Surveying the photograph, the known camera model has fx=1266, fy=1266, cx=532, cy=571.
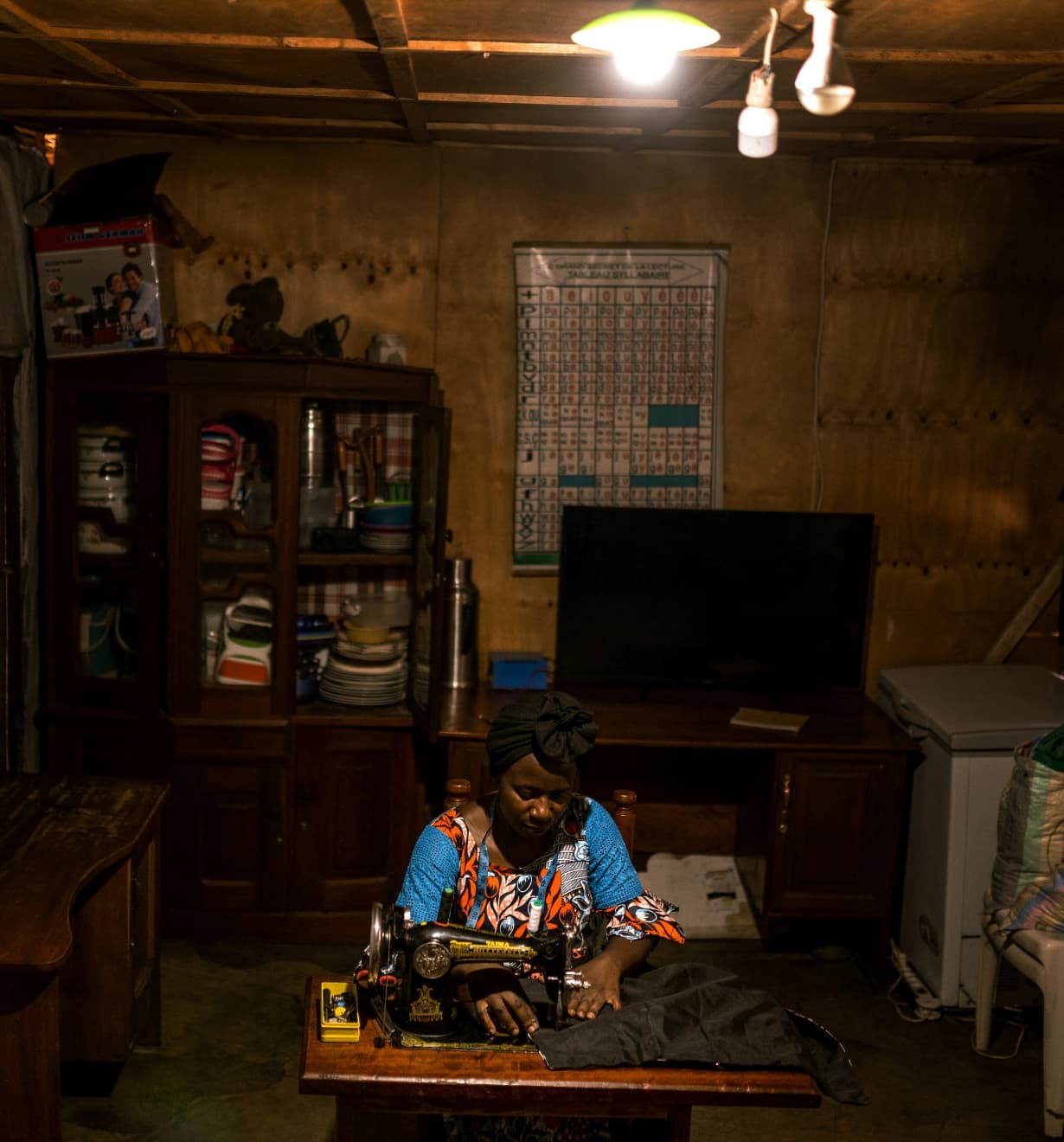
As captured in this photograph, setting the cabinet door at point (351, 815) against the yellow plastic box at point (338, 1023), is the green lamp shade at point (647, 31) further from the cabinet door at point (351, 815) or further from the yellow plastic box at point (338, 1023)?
the cabinet door at point (351, 815)

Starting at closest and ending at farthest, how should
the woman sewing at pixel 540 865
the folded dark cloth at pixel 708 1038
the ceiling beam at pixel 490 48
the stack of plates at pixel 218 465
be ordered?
the folded dark cloth at pixel 708 1038, the woman sewing at pixel 540 865, the ceiling beam at pixel 490 48, the stack of plates at pixel 218 465

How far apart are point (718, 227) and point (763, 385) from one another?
0.56m

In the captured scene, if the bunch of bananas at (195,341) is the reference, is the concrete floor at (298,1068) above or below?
below

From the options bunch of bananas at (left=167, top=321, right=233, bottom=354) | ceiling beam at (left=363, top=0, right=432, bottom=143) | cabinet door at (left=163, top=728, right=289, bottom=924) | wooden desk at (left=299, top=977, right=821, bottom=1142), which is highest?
ceiling beam at (left=363, top=0, right=432, bottom=143)

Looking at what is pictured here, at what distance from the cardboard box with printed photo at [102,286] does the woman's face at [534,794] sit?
2226 mm

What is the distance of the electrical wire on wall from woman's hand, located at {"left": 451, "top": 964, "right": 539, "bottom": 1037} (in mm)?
2630

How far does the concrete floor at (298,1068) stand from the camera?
319cm

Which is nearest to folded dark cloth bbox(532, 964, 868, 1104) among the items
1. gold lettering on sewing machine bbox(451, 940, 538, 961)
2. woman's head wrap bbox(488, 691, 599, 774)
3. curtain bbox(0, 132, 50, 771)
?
gold lettering on sewing machine bbox(451, 940, 538, 961)

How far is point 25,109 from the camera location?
375 cm

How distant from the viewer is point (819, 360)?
4.35 metres

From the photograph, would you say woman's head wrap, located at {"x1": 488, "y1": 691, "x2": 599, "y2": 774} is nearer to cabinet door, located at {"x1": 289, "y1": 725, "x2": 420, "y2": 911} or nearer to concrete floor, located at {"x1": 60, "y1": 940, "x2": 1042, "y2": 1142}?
concrete floor, located at {"x1": 60, "y1": 940, "x2": 1042, "y2": 1142}

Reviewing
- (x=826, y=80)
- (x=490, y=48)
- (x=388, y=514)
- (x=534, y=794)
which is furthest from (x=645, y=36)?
(x=388, y=514)

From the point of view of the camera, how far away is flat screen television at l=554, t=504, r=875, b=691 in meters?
4.24

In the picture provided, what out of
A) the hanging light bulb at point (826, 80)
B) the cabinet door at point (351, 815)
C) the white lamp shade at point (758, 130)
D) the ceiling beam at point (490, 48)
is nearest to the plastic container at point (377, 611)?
the cabinet door at point (351, 815)
